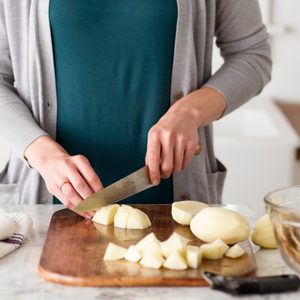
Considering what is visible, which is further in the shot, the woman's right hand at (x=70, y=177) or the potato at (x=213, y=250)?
the woman's right hand at (x=70, y=177)

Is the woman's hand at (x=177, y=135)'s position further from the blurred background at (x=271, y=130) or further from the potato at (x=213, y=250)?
the blurred background at (x=271, y=130)

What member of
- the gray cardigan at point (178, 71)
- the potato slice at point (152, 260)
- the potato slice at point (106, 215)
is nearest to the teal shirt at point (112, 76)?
the gray cardigan at point (178, 71)

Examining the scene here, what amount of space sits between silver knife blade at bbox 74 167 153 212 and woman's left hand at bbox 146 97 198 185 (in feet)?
0.05

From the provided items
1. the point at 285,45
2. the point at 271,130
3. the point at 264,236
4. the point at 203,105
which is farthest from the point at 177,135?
the point at 285,45

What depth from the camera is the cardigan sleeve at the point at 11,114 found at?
1.45m

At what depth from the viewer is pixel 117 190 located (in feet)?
4.34

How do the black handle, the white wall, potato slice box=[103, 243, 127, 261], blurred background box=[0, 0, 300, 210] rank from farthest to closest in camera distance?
the white wall < blurred background box=[0, 0, 300, 210] < potato slice box=[103, 243, 127, 261] < the black handle

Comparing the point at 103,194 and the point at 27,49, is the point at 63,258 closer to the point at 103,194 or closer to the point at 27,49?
the point at 103,194

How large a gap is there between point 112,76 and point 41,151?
222mm

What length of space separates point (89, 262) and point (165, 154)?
11.1 inches

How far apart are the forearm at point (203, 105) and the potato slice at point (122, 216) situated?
0.73 feet

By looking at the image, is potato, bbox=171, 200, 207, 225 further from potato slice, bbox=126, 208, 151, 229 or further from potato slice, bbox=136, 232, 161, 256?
potato slice, bbox=136, 232, 161, 256

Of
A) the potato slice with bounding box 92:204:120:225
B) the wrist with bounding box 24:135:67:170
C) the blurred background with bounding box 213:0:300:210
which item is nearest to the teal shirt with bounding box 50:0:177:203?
the wrist with bounding box 24:135:67:170

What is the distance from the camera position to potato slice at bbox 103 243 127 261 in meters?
1.14
